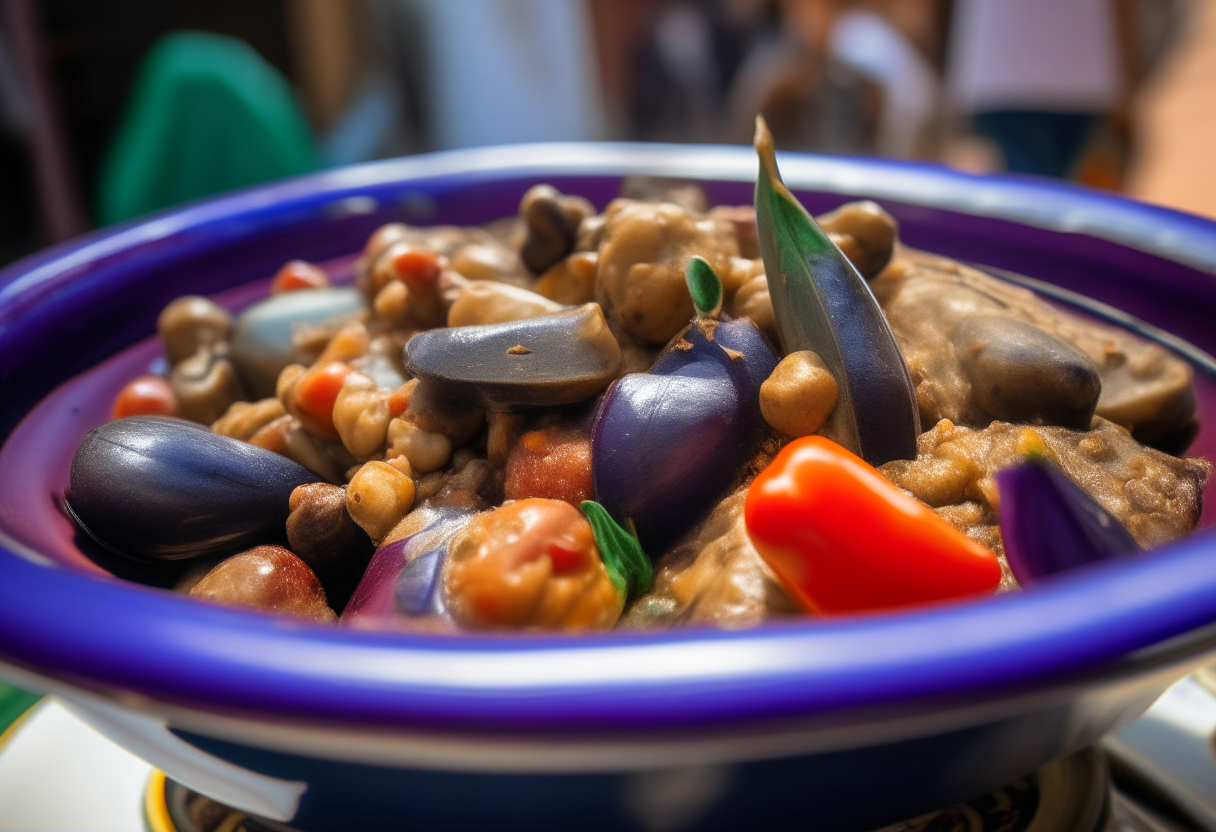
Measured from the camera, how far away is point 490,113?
1845mm

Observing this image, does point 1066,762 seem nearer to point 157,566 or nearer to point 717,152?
point 157,566

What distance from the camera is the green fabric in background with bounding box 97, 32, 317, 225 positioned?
4.26 ft

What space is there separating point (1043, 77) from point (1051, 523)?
1.05 m

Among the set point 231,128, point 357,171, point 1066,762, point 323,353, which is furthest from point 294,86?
point 1066,762

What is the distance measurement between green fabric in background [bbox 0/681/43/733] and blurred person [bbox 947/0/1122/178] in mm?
1159

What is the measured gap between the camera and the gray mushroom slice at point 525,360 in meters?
0.39

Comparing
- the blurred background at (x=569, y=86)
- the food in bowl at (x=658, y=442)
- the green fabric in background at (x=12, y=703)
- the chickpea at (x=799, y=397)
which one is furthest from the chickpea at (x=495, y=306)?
the blurred background at (x=569, y=86)

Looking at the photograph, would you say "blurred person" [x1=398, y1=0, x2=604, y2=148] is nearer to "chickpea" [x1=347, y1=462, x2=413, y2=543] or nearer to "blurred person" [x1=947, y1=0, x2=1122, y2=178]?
"blurred person" [x1=947, y1=0, x2=1122, y2=178]

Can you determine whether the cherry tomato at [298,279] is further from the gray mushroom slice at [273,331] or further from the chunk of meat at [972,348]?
the chunk of meat at [972,348]

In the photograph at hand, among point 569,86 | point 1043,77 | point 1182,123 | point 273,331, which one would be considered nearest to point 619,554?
point 273,331

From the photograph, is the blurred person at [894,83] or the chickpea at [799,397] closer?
the chickpea at [799,397]

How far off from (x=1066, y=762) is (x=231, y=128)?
1.25m

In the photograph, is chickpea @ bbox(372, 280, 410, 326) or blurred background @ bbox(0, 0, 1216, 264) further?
blurred background @ bbox(0, 0, 1216, 264)

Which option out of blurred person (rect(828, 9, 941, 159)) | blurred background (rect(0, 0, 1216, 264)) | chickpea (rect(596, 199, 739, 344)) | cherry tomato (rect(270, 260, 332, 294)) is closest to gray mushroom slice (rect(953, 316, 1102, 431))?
chickpea (rect(596, 199, 739, 344))
